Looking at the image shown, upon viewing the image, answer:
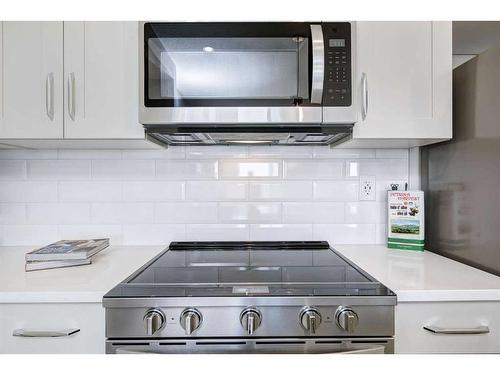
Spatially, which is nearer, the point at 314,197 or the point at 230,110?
the point at 230,110

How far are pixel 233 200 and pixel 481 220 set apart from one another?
1018 mm

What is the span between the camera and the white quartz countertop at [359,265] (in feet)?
3.38

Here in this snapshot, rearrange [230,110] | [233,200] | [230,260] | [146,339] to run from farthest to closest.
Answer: [233,200] → [230,260] → [230,110] → [146,339]

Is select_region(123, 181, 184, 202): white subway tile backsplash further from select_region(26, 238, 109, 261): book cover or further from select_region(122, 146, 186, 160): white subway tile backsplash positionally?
select_region(26, 238, 109, 261): book cover

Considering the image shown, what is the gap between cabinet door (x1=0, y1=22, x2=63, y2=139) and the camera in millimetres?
1326

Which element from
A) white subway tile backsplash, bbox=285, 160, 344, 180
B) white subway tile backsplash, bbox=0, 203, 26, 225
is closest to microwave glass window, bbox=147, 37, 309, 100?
white subway tile backsplash, bbox=285, 160, 344, 180

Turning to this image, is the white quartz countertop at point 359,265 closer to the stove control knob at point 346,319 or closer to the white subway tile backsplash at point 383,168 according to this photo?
the stove control knob at point 346,319

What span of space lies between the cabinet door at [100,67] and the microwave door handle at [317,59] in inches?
25.9

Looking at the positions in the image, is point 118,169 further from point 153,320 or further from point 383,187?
point 383,187

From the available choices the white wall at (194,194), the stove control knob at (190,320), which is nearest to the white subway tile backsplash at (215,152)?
the white wall at (194,194)

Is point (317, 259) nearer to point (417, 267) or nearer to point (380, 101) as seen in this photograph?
point (417, 267)

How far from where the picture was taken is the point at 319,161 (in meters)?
1.71

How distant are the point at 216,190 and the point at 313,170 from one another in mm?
479

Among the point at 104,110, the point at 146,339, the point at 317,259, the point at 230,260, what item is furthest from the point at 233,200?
the point at 146,339
